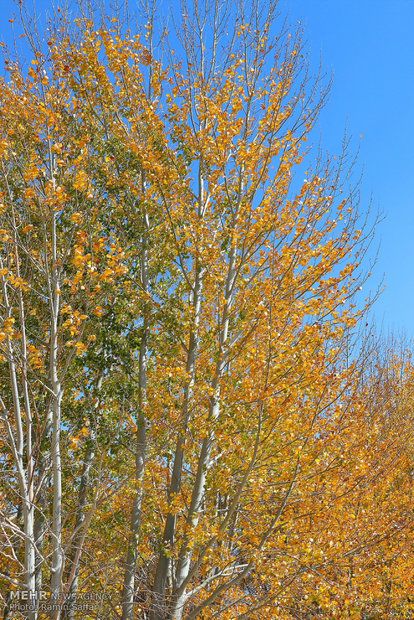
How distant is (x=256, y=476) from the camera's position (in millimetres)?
6660

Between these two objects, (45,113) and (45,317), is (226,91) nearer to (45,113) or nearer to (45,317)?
(45,113)

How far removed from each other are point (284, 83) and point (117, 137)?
292 cm

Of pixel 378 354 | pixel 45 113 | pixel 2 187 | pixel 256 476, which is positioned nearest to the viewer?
pixel 45 113

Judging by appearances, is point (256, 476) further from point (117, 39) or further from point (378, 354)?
point (378, 354)

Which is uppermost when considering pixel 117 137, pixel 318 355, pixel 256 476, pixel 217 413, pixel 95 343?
pixel 117 137

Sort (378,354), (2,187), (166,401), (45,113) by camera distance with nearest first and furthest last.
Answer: (45,113) → (166,401) → (2,187) → (378,354)

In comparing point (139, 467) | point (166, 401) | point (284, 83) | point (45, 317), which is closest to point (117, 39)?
point (284, 83)

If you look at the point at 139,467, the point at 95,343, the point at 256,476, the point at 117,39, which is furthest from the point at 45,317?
the point at 117,39

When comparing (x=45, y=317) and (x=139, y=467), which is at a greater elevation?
(x=45, y=317)

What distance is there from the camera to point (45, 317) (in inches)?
320

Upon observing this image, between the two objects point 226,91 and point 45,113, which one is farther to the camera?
point 226,91

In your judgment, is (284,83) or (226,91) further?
(226,91)

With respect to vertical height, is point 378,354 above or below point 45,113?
above

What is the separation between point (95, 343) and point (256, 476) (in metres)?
3.29
